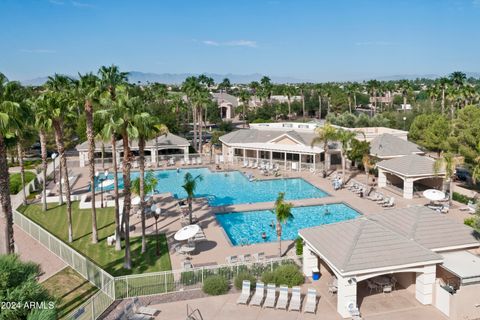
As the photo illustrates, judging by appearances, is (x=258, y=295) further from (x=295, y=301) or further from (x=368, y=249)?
(x=368, y=249)

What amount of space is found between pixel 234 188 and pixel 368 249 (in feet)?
75.2

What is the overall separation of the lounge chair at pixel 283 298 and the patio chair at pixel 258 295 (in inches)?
27.0

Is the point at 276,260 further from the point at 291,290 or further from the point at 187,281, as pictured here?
the point at 187,281

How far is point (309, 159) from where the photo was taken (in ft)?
149

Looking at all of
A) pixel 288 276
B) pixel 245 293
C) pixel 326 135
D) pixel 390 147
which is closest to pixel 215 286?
pixel 245 293

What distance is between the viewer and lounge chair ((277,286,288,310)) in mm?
15773

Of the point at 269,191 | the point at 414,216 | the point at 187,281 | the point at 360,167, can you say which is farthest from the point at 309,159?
the point at 187,281

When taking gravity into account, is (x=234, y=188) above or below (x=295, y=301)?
below

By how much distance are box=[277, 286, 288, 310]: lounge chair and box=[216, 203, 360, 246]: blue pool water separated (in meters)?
7.84

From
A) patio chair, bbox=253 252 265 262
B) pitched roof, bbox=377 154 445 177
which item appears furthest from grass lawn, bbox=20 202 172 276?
pitched roof, bbox=377 154 445 177

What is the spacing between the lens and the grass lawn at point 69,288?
652 inches

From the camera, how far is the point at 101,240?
23641 millimetres

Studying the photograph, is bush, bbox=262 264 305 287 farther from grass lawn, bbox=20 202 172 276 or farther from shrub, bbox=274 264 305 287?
grass lawn, bbox=20 202 172 276

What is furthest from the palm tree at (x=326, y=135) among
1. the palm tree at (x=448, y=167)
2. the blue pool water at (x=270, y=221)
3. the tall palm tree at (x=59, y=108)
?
the tall palm tree at (x=59, y=108)
